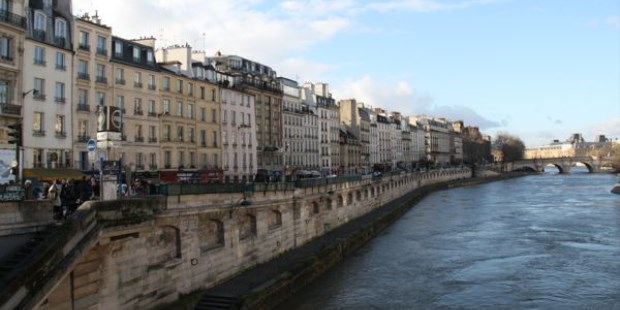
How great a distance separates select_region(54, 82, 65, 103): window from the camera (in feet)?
135

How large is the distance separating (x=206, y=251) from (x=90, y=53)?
25637 mm

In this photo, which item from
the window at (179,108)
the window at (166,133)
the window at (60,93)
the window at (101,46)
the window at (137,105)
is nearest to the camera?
the window at (60,93)

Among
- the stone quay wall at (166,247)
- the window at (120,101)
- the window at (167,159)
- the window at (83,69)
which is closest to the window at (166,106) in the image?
the window at (167,159)

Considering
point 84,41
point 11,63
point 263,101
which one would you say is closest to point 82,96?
point 84,41

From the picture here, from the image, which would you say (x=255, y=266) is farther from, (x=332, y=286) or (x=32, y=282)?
(x=32, y=282)

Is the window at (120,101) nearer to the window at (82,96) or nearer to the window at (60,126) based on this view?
the window at (82,96)

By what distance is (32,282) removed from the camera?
1463 centimetres

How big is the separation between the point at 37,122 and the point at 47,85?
2537 mm

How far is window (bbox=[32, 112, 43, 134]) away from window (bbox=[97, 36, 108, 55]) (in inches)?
306

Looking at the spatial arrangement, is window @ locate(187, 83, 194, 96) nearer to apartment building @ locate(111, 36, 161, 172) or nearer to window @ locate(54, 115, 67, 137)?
apartment building @ locate(111, 36, 161, 172)

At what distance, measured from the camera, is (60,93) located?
41.6 m

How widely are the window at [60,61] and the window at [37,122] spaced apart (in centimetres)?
361

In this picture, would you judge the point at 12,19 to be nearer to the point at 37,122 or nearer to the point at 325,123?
the point at 37,122

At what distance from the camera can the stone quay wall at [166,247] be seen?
16.9m
